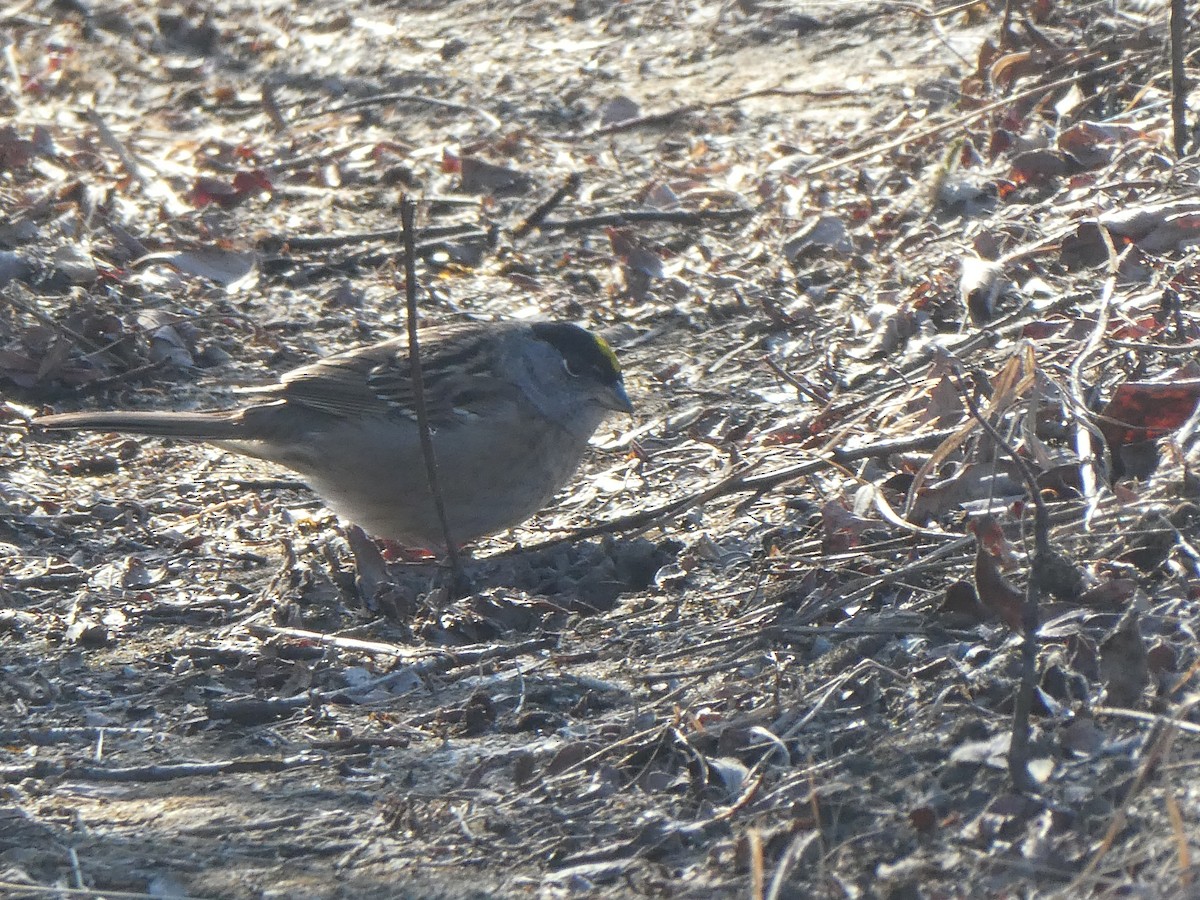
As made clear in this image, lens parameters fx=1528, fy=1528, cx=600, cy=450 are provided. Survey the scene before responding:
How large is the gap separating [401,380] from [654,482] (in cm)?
100

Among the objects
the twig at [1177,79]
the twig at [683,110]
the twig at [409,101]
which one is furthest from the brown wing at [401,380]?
the twig at [409,101]

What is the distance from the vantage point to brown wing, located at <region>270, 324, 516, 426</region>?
5.46 metres

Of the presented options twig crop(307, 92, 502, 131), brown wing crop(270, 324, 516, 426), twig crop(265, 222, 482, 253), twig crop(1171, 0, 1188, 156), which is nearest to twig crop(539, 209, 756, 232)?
twig crop(265, 222, 482, 253)

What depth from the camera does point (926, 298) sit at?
592 cm

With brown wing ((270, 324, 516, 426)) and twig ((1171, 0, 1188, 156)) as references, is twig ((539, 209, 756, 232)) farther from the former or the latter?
twig ((1171, 0, 1188, 156))

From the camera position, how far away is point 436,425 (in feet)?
17.8

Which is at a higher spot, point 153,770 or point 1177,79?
point 1177,79

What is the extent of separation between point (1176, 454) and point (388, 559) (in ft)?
9.51

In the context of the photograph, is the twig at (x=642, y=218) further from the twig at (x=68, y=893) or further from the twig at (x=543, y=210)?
the twig at (x=68, y=893)

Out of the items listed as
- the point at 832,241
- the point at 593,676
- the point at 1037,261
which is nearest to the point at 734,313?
the point at 832,241

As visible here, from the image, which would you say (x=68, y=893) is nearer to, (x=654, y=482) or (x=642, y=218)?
Answer: (x=654, y=482)

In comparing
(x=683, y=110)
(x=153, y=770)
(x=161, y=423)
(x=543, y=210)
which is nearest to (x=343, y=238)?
(x=543, y=210)

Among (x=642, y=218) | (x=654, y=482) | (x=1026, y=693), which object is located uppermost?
(x=1026, y=693)

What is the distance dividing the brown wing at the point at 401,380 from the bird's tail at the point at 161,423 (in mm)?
205
